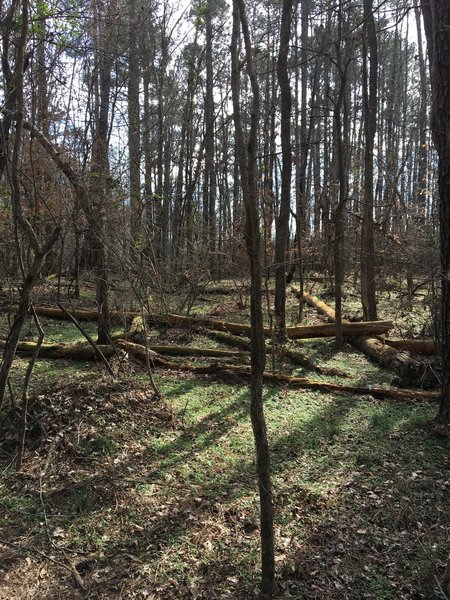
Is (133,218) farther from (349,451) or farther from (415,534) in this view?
(415,534)

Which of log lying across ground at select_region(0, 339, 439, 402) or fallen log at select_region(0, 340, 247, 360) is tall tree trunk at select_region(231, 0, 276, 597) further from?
fallen log at select_region(0, 340, 247, 360)

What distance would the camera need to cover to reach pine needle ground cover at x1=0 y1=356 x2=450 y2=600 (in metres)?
3.21

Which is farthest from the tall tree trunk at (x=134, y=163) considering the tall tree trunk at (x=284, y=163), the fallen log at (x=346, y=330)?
the fallen log at (x=346, y=330)

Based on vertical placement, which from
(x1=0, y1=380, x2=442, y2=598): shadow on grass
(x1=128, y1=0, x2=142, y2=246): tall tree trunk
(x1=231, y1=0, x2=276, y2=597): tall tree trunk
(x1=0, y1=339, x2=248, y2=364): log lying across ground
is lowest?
(x1=0, y1=380, x2=442, y2=598): shadow on grass

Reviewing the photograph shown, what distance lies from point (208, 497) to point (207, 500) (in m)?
0.06

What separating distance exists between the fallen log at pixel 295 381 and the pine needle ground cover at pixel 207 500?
0.40 m

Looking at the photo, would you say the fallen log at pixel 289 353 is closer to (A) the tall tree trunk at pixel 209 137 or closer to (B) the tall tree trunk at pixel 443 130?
(B) the tall tree trunk at pixel 443 130

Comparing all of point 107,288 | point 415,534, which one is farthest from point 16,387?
point 415,534

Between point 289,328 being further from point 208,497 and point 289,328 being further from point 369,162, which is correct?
point 208,497

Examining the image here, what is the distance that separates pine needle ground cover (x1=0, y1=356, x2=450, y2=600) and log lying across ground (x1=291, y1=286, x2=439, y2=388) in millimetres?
969

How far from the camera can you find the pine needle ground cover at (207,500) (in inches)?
126

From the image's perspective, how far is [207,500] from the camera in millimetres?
4129

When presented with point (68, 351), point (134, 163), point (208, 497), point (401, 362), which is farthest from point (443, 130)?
point (68, 351)

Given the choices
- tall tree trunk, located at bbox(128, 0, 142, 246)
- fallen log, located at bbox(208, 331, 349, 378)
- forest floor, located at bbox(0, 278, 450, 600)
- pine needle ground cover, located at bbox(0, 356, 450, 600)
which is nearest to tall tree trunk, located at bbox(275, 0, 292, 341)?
fallen log, located at bbox(208, 331, 349, 378)
